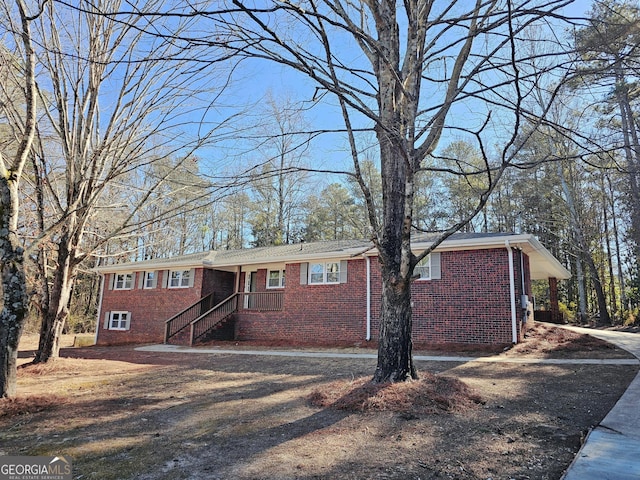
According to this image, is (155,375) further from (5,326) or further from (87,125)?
(87,125)

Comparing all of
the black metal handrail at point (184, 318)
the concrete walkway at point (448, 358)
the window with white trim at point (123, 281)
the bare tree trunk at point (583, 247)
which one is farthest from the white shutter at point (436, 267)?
the window with white trim at point (123, 281)

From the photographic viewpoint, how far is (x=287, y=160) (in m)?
7.64

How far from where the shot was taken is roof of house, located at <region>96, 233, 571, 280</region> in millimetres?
11047

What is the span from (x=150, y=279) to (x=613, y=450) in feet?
61.3

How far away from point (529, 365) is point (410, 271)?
15.3 ft

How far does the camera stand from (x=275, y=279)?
650 inches

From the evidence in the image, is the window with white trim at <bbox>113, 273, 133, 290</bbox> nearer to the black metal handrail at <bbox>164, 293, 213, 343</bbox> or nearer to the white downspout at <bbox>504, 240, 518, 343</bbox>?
the black metal handrail at <bbox>164, 293, 213, 343</bbox>

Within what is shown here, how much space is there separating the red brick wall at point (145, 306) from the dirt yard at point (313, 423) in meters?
9.44

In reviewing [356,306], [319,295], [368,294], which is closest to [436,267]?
[368,294]

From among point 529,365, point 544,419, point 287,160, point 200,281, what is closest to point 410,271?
point 544,419

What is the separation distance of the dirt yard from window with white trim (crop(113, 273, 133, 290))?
1219 cm

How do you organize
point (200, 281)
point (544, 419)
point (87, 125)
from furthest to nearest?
point (200, 281) → point (87, 125) → point (544, 419)

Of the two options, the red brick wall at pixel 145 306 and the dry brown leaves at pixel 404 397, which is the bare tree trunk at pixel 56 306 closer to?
the dry brown leaves at pixel 404 397

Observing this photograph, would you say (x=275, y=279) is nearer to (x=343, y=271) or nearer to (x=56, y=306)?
(x=343, y=271)
